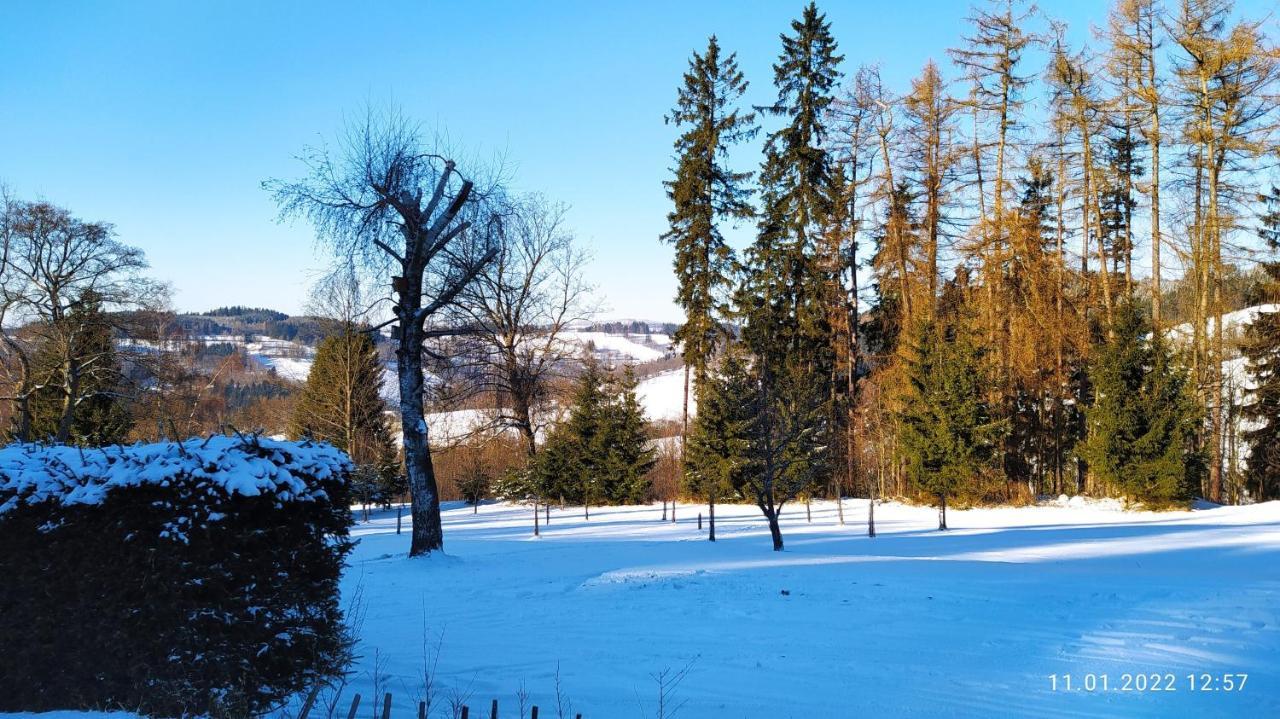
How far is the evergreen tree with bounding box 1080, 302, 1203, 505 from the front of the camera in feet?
74.9

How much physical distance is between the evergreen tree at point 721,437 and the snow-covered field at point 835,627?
5.41 meters

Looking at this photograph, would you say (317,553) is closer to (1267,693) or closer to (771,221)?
(1267,693)

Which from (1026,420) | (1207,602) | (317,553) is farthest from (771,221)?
(317,553)

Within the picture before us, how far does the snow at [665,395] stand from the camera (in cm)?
8214

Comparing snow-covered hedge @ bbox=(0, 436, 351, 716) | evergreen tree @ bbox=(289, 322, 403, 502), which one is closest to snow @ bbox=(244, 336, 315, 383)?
evergreen tree @ bbox=(289, 322, 403, 502)

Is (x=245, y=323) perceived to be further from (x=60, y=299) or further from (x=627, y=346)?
(x=60, y=299)

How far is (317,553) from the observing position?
4.98 m

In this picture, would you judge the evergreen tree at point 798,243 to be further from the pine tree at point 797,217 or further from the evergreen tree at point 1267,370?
the evergreen tree at point 1267,370

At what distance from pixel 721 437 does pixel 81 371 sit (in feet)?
63.5

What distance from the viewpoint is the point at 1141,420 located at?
23.5 m

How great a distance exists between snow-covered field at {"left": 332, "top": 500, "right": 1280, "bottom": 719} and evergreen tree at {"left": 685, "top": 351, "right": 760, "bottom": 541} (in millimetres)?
5407

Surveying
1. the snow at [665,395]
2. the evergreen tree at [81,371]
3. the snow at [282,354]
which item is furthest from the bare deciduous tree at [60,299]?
the snow at [282,354]

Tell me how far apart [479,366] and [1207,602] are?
60.0 feet

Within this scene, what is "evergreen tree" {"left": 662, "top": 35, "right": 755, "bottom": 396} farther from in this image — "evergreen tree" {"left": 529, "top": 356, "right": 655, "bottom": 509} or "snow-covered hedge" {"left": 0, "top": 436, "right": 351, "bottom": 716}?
"snow-covered hedge" {"left": 0, "top": 436, "right": 351, "bottom": 716}
